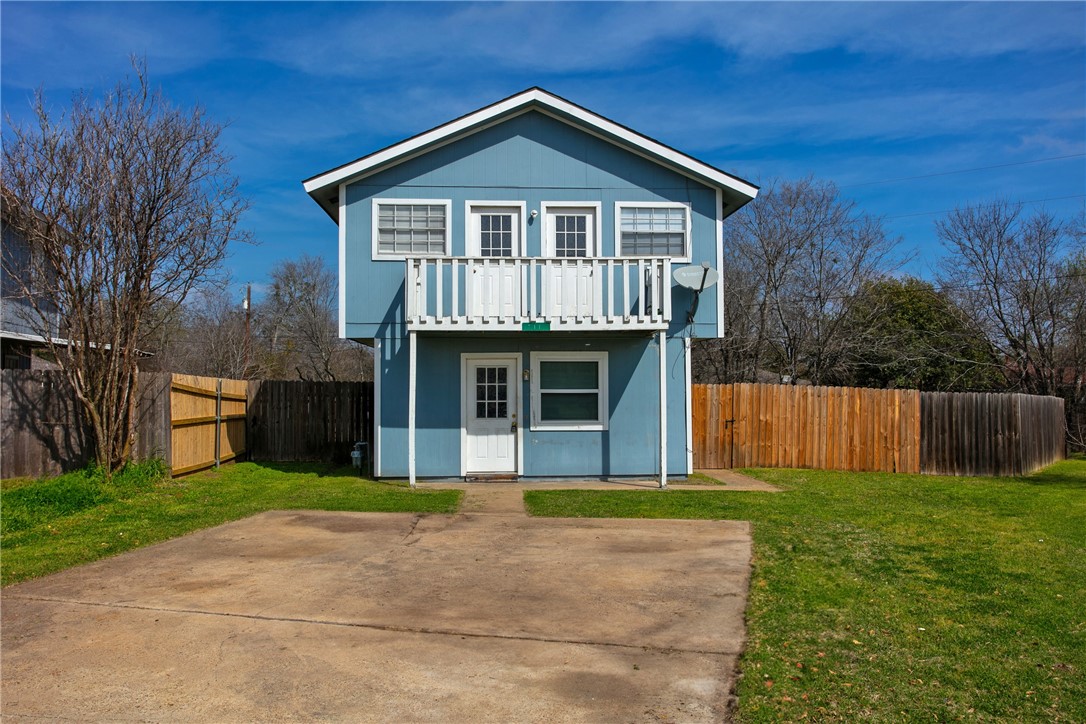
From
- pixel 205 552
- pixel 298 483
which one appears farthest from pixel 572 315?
pixel 205 552

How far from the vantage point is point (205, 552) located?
27.3 ft

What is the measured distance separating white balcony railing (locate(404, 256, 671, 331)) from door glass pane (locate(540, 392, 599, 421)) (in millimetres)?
1615

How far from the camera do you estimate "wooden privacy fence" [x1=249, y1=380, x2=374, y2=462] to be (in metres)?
17.9

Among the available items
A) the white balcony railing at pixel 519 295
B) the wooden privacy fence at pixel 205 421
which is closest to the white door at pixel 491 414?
the white balcony railing at pixel 519 295

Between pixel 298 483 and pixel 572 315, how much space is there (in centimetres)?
559

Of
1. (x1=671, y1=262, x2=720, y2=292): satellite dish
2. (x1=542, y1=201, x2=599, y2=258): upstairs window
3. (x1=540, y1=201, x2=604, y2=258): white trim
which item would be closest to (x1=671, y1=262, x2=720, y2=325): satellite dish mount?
(x1=671, y1=262, x2=720, y2=292): satellite dish

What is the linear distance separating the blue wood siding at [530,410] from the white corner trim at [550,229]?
1.57 metres

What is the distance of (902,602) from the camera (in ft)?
21.7

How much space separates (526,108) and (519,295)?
143 inches

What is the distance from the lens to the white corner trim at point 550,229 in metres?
14.4

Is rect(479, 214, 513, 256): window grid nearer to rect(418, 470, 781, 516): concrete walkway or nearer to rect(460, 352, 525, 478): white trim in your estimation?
rect(460, 352, 525, 478): white trim

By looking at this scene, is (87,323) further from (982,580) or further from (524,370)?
(982,580)

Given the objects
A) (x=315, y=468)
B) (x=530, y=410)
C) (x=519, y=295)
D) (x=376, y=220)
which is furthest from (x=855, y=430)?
(x=315, y=468)

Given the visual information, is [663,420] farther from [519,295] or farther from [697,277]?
[519,295]
